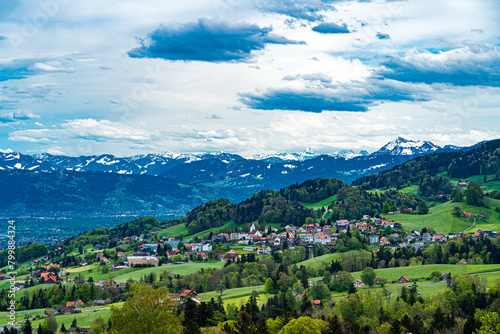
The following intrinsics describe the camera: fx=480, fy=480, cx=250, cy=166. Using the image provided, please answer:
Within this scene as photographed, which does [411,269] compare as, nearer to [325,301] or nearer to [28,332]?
[325,301]

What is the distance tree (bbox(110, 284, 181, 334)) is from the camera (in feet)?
135

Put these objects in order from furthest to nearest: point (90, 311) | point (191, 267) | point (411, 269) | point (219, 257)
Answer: point (219, 257), point (191, 267), point (411, 269), point (90, 311)

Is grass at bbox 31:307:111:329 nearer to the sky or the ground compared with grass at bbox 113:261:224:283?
nearer to the ground

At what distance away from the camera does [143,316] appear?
4116 centimetres

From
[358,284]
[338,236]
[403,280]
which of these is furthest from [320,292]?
[338,236]

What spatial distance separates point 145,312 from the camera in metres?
41.2

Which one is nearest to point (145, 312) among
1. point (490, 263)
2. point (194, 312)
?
point (194, 312)

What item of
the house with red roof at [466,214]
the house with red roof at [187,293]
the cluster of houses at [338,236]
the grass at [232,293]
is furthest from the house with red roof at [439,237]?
the house with red roof at [187,293]

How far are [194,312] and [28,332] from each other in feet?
99.9

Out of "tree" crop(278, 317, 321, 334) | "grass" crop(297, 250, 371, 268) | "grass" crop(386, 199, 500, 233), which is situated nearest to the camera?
"tree" crop(278, 317, 321, 334)

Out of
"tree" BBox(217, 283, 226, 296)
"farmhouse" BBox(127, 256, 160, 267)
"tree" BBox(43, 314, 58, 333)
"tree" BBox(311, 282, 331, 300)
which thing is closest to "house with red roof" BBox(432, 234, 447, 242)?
"tree" BBox(311, 282, 331, 300)

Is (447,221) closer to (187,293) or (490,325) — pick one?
(187,293)

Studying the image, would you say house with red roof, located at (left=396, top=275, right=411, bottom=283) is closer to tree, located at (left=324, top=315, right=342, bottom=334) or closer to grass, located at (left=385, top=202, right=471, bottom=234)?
tree, located at (left=324, top=315, right=342, bottom=334)

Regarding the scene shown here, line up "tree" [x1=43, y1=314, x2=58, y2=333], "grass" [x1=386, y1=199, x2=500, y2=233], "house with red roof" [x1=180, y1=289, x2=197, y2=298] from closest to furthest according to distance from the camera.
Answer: "tree" [x1=43, y1=314, x2=58, y2=333] < "house with red roof" [x1=180, y1=289, x2=197, y2=298] < "grass" [x1=386, y1=199, x2=500, y2=233]
